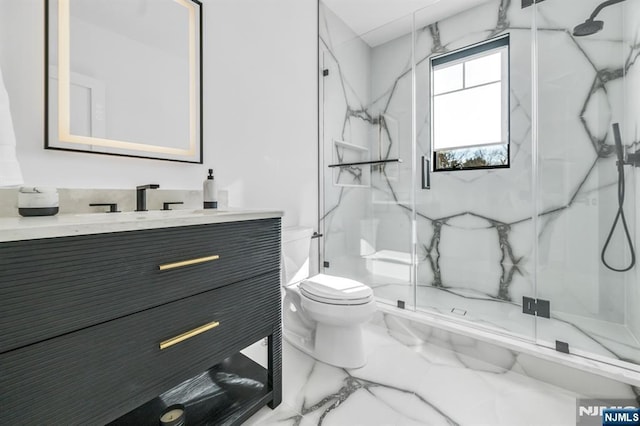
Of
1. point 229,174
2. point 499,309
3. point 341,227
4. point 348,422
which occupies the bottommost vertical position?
point 348,422

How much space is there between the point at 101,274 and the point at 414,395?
53.4 inches

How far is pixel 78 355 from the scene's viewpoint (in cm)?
68

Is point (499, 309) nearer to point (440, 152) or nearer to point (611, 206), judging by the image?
point (611, 206)

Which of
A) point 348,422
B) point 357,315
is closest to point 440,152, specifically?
point 357,315

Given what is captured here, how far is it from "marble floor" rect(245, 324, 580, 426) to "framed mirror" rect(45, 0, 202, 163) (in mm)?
1281

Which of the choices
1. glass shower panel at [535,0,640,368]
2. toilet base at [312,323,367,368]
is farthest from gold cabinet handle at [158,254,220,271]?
glass shower panel at [535,0,640,368]

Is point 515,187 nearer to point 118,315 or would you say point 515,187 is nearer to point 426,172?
point 426,172

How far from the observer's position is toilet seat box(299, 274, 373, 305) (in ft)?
4.79

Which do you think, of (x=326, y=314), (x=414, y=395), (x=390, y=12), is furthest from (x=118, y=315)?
(x=390, y=12)

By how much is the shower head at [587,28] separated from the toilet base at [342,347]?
2310mm

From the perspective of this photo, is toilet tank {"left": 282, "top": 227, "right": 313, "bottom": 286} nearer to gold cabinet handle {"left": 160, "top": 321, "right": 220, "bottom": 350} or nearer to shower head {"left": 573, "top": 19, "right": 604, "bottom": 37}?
gold cabinet handle {"left": 160, "top": 321, "right": 220, "bottom": 350}

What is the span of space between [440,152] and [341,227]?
1.14m

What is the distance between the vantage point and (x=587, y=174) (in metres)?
1.77

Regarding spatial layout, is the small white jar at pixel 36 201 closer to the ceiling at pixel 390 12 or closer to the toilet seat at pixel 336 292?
the toilet seat at pixel 336 292
